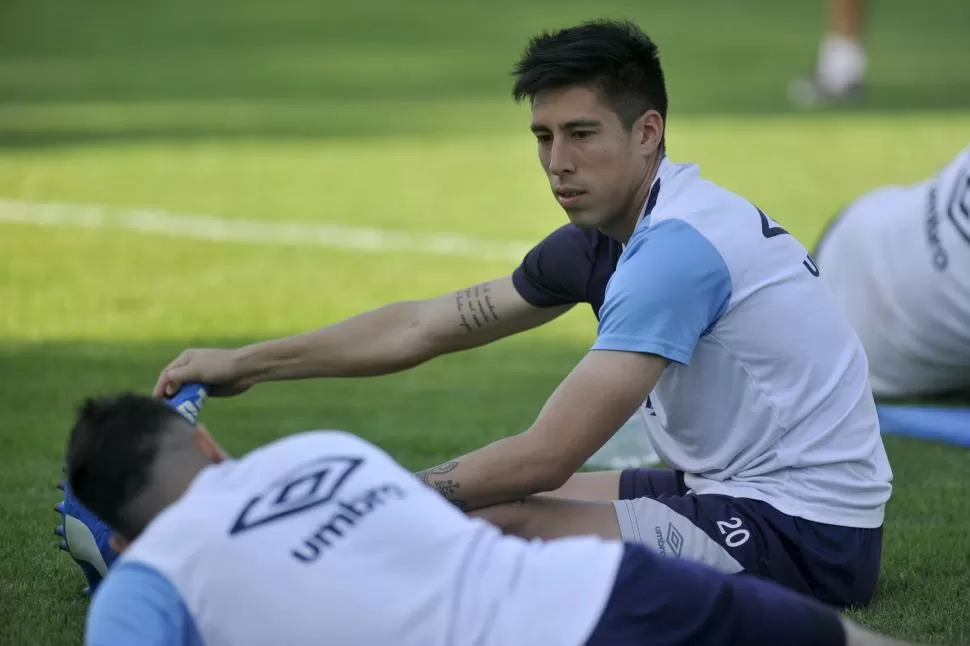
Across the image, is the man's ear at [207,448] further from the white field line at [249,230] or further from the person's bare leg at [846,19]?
the person's bare leg at [846,19]

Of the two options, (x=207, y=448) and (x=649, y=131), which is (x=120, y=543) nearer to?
(x=207, y=448)

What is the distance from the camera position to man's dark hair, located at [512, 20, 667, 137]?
408 centimetres

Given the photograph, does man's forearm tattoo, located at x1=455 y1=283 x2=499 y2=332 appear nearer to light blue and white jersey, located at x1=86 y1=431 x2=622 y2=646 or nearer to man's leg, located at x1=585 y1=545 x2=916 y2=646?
man's leg, located at x1=585 y1=545 x2=916 y2=646

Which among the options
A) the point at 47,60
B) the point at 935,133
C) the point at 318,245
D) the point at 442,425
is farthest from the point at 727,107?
the point at 442,425

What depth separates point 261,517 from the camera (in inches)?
116

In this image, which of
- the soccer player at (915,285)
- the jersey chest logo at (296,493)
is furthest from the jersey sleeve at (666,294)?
the soccer player at (915,285)

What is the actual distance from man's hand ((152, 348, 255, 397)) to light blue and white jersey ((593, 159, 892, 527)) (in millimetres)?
1262

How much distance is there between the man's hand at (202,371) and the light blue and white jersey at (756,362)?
1.26 meters

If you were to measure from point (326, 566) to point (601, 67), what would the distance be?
1712mm

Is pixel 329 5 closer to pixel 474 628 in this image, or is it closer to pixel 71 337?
pixel 71 337

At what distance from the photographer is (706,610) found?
3.19 metres

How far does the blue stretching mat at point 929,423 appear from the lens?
641 cm

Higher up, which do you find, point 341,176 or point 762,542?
point 762,542

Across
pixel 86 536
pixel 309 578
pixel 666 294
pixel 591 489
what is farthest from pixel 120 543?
pixel 591 489
